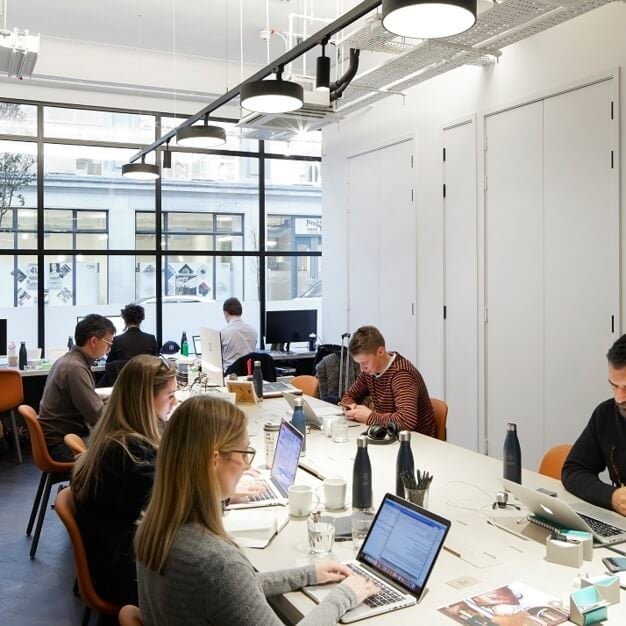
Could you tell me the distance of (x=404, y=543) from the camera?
181 cm

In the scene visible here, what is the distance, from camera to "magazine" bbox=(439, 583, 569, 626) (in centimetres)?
161

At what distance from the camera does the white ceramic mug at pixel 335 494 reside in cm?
244

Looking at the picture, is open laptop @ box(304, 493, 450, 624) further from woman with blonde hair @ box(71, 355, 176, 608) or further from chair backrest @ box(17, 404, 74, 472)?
chair backrest @ box(17, 404, 74, 472)

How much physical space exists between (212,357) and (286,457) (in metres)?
2.72

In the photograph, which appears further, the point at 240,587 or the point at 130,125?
the point at 130,125

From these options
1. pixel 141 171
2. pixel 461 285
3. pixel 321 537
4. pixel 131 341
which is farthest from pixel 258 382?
pixel 321 537

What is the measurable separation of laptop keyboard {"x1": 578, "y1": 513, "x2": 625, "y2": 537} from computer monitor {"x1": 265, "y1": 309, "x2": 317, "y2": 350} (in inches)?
220

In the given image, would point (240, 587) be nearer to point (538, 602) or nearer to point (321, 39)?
point (538, 602)

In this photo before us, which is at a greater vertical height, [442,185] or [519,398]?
[442,185]

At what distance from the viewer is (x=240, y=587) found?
1470 millimetres

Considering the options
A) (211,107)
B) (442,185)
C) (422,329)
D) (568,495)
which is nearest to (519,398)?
(422,329)

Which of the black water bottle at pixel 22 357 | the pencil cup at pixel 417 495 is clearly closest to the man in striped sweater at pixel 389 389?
the pencil cup at pixel 417 495

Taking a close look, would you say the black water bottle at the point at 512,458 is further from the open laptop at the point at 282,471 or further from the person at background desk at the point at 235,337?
the person at background desk at the point at 235,337

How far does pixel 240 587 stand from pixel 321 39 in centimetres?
243
